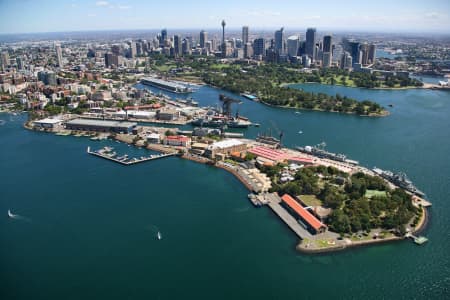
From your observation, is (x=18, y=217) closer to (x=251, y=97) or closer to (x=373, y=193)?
(x=373, y=193)

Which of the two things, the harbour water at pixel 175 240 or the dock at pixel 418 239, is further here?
the dock at pixel 418 239

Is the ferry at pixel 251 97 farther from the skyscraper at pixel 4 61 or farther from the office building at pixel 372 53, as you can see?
the skyscraper at pixel 4 61

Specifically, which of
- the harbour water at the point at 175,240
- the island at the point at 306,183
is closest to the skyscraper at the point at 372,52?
the harbour water at the point at 175,240

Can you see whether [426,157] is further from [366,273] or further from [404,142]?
[366,273]

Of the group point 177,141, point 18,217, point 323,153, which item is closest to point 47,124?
point 177,141

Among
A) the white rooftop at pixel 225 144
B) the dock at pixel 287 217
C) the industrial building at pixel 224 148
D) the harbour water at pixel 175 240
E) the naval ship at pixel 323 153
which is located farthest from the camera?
the white rooftop at pixel 225 144

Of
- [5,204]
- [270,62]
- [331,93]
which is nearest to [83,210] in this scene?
[5,204]
